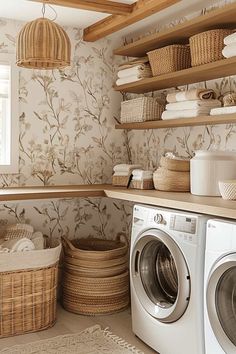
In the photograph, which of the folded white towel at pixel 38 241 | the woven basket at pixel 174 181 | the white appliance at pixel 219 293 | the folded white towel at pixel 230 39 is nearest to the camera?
the white appliance at pixel 219 293

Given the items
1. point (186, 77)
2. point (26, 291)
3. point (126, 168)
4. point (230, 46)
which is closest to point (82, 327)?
point (26, 291)

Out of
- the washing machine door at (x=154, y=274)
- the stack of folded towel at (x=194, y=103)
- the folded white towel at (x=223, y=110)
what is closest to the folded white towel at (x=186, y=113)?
the stack of folded towel at (x=194, y=103)

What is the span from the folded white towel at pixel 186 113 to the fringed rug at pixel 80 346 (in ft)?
4.97

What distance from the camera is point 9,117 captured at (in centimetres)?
374

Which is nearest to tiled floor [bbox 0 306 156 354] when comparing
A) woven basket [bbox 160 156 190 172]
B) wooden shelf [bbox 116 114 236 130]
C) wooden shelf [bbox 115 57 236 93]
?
woven basket [bbox 160 156 190 172]

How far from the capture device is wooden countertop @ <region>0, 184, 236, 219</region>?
2.47m

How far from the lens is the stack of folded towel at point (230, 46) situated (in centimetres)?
276

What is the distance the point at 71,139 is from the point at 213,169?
1448 mm

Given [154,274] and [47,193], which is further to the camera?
[47,193]

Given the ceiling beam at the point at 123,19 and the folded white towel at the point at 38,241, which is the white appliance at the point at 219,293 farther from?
the ceiling beam at the point at 123,19

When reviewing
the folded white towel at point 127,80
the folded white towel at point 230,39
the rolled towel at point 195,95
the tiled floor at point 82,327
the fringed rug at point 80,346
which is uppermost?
the folded white towel at point 230,39

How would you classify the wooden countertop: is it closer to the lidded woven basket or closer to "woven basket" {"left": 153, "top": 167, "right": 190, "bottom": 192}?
"woven basket" {"left": 153, "top": 167, "right": 190, "bottom": 192}

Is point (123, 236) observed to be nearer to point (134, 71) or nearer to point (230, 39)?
point (134, 71)

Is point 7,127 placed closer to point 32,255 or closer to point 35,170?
point 35,170
